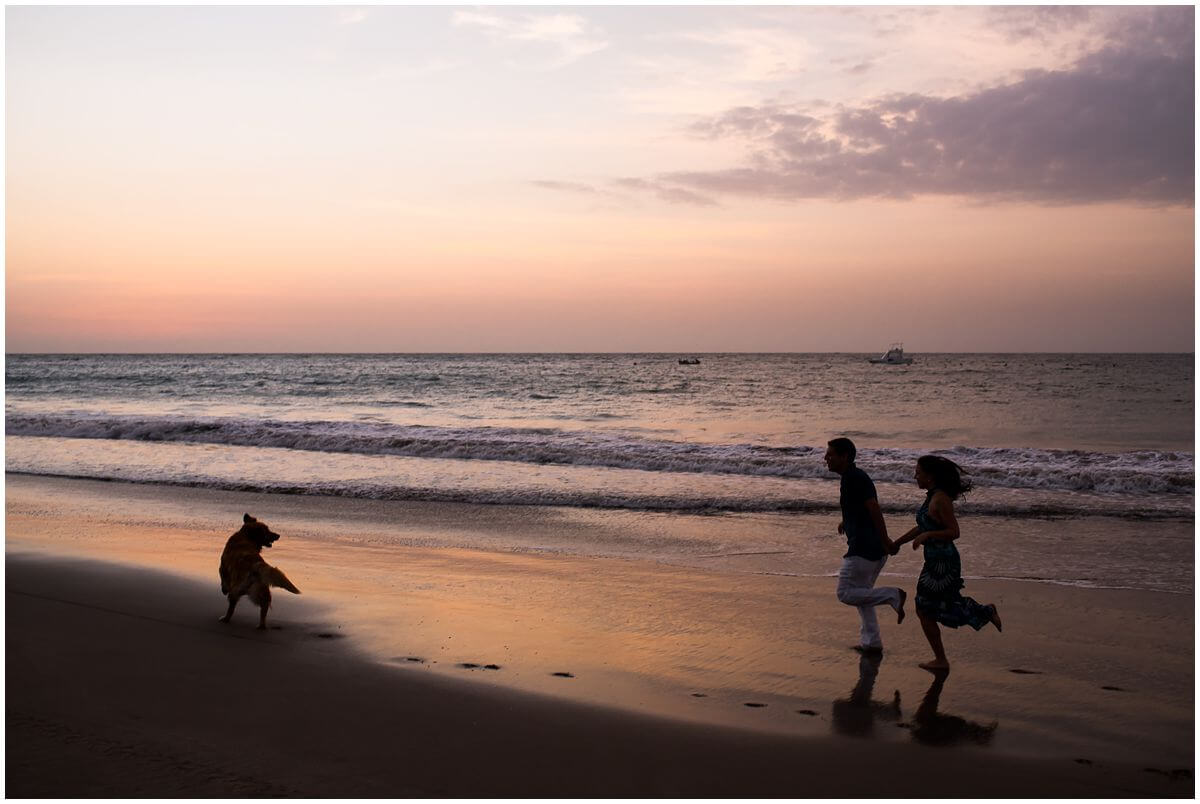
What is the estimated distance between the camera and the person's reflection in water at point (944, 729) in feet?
15.8

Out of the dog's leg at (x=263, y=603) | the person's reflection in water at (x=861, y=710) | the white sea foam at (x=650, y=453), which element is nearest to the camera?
the person's reflection in water at (x=861, y=710)

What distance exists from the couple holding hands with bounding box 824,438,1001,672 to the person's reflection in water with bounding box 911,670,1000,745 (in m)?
0.82

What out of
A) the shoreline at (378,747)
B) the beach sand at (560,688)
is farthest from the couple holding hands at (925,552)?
the shoreline at (378,747)

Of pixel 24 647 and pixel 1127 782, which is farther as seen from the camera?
pixel 24 647

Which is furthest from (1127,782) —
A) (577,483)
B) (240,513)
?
(577,483)

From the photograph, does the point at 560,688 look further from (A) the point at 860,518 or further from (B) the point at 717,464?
(B) the point at 717,464

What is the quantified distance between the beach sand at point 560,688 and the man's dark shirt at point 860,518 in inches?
29.3

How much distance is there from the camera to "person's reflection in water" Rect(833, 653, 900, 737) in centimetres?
495

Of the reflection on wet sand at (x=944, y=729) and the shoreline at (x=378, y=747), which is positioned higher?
the reflection on wet sand at (x=944, y=729)

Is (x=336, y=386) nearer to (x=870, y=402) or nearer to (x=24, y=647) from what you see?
(x=870, y=402)

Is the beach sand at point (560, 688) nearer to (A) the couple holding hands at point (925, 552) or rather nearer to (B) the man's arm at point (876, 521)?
(A) the couple holding hands at point (925, 552)

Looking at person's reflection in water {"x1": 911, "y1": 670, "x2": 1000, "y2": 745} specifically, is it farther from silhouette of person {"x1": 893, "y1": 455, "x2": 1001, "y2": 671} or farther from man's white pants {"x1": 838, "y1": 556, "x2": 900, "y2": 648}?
man's white pants {"x1": 838, "y1": 556, "x2": 900, "y2": 648}

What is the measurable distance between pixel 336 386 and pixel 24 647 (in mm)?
52114

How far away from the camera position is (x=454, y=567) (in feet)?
29.9
